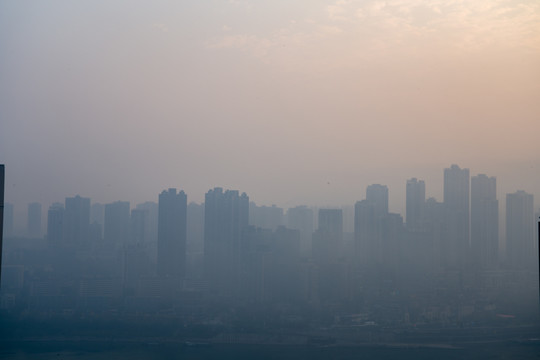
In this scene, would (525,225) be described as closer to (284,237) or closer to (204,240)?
(284,237)

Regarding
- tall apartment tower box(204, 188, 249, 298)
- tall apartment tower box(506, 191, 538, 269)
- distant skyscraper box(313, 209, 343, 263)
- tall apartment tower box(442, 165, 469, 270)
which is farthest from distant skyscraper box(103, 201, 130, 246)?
tall apartment tower box(506, 191, 538, 269)

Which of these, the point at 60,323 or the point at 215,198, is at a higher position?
the point at 215,198

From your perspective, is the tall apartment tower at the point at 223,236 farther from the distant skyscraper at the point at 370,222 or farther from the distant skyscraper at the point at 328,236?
the distant skyscraper at the point at 370,222

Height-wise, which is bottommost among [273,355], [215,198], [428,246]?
[273,355]

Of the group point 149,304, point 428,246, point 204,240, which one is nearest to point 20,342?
point 149,304

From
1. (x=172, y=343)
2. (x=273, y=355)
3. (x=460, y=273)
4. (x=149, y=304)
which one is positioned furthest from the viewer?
(x=460, y=273)

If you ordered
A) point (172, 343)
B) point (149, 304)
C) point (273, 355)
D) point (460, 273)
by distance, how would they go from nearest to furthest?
point (273, 355) < point (172, 343) < point (149, 304) < point (460, 273)

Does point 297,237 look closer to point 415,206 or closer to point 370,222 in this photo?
point 370,222

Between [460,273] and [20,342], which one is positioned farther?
[460,273]
